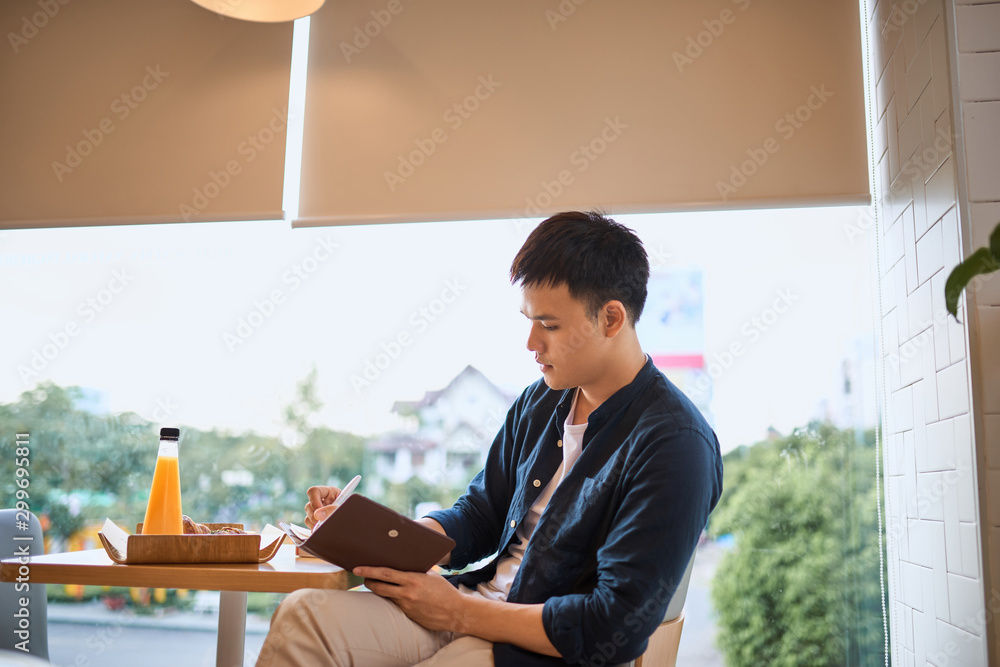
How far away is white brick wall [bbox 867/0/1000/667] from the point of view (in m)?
1.51

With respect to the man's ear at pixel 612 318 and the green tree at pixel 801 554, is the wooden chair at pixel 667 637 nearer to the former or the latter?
the man's ear at pixel 612 318

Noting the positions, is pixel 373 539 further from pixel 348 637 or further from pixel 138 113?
pixel 138 113

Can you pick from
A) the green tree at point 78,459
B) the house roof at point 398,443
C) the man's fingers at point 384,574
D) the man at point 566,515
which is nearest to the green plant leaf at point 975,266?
the man at point 566,515

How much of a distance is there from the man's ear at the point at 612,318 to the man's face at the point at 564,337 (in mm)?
16

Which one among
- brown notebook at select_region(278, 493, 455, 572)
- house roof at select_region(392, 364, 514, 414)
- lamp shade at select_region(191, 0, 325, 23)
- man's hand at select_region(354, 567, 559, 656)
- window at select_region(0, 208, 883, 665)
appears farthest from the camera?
house roof at select_region(392, 364, 514, 414)

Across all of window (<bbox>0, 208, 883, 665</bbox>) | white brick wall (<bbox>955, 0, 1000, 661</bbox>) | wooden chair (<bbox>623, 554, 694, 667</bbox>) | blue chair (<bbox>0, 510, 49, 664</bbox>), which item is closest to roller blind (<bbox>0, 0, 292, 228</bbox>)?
window (<bbox>0, 208, 883, 665</bbox>)

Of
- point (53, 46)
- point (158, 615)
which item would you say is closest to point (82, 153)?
point (53, 46)

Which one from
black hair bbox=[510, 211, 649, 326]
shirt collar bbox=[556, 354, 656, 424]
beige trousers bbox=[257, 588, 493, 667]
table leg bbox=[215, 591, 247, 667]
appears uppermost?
black hair bbox=[510, 211, 649, 326]

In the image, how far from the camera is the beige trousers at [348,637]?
43.2 inches

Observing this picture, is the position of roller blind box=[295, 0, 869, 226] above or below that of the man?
above

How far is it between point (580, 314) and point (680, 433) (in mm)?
281

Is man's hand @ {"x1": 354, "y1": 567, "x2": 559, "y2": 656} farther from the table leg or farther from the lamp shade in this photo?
the lamp shade

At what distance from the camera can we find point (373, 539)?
110 cm

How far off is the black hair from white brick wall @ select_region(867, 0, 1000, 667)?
0.68 meters
